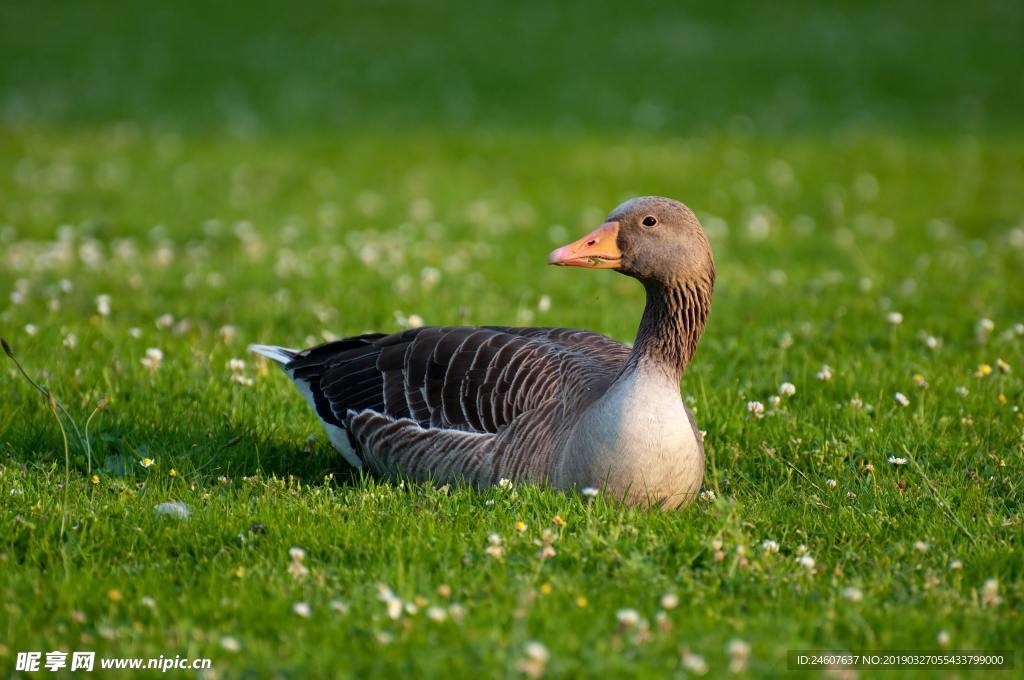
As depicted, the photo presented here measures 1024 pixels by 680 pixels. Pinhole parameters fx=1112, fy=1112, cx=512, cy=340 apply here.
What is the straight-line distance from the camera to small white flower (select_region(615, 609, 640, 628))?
4031mm

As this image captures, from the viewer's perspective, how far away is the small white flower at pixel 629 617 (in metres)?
4.03

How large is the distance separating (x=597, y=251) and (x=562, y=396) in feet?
2.49

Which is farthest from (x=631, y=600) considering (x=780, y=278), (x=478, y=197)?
(x=478, y=197)

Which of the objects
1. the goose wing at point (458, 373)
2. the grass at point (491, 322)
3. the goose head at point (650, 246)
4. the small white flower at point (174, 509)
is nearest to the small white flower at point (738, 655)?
the grass at point (491, 322)

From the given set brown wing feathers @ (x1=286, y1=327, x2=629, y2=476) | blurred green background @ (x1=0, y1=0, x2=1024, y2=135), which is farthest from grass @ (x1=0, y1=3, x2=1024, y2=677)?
brown wing feathers @ (x1=286, y1=327, x2=629, y2=476)

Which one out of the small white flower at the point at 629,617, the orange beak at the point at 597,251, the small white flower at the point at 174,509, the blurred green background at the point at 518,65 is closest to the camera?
the small white flower at the point at 629,617

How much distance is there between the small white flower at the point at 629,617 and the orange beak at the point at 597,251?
1.91 meters

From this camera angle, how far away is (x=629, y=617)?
4.03 meters

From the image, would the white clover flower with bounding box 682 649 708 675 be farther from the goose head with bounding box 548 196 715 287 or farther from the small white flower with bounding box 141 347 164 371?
the small white flower with bounding box 141 347 164 371

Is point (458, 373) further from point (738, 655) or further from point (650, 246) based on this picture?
point (738, 655)

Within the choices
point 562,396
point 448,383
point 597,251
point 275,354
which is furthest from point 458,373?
point 275,354

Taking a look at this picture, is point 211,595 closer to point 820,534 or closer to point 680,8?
point 820,534

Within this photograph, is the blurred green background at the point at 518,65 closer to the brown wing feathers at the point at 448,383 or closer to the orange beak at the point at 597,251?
the brown wing feathers at the point at 448,383

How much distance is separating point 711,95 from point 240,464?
1668cm
